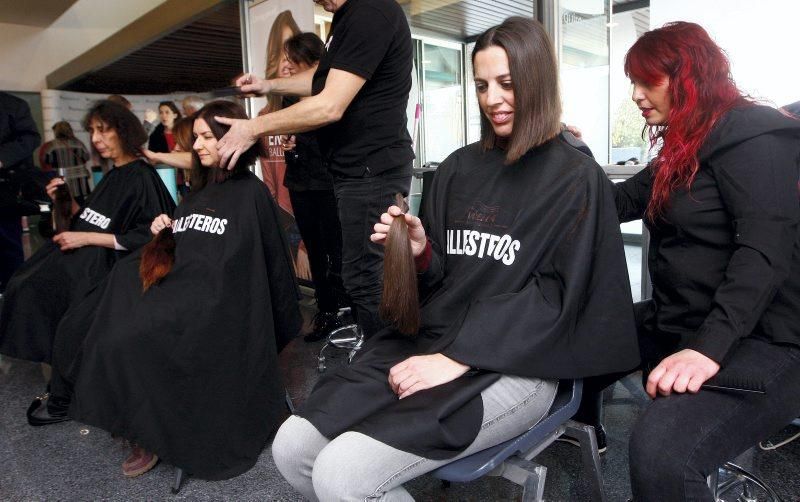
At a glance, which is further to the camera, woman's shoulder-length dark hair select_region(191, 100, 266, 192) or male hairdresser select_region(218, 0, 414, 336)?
woman's shoulder-length dark hair select_region(191, 100, 266, 192)

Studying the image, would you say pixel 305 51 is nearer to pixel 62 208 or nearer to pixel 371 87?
pixel 371 87

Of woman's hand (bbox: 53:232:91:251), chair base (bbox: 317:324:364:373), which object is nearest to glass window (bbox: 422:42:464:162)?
chair base (bbox: 317:324:364:373)

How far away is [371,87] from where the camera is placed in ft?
6.00

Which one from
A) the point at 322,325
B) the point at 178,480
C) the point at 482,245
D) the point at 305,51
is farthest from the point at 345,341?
the point at 482,245

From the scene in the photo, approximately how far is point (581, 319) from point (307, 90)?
63.5 inches

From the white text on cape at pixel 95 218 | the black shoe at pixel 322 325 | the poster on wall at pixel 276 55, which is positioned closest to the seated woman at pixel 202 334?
the white text on cape at pixel 95 218

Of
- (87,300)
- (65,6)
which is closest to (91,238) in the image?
(87,300)

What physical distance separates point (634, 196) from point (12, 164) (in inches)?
144

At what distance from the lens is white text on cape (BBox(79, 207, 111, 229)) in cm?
244

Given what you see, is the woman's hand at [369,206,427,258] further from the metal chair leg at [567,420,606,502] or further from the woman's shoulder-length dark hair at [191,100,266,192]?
the woman's shoulder-length dark hair at [191,100,266,192]

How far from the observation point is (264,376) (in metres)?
1.82

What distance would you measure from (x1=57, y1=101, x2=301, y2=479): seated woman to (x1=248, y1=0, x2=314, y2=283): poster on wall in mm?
1460

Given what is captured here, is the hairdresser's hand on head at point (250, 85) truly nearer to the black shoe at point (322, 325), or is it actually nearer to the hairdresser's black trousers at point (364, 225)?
the hairdresser's black trousers at point (364, 225)

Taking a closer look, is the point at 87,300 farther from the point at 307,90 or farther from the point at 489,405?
the point at 489,405
